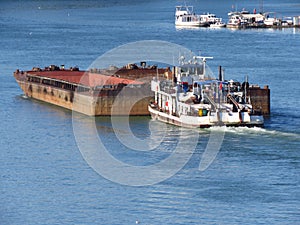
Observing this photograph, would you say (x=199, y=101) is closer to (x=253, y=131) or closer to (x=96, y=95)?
(x=253, y=131)

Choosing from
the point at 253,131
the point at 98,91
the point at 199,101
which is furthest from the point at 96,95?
the point at 253,131

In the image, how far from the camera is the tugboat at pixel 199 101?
43.6m

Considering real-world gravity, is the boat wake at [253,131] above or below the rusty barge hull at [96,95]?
below

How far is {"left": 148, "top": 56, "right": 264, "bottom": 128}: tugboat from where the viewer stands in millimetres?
43594

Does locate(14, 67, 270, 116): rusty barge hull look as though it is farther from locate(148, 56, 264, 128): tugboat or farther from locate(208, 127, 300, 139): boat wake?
locate(208, 127, 300, 139): boat wake

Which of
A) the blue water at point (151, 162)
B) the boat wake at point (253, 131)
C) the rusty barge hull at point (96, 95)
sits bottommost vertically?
the blue water at point (151, 162)

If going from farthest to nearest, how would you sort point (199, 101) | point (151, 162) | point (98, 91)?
1. point (98, 91)
2. point (199, 101)
3. point (151, 162)

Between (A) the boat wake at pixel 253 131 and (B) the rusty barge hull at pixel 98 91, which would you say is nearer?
(A) the boat wake at pixel 253 131

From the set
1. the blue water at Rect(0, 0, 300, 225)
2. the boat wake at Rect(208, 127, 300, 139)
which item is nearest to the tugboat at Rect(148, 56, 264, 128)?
the boat wake at Rect(208, 127, 300, 139)

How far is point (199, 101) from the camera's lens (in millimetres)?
45094

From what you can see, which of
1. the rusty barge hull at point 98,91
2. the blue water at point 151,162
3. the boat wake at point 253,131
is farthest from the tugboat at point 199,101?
the rusty barge hull at point 98,91

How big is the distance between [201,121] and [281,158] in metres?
5.59

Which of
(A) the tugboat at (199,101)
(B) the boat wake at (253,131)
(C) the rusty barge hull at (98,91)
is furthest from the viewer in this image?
(C) the rusty barge hull at (98,91)

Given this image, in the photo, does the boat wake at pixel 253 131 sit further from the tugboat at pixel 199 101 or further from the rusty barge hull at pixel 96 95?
the rusty barge hull at pixel 96 95
